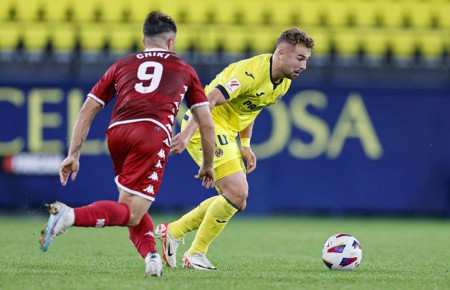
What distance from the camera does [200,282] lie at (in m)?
5.88

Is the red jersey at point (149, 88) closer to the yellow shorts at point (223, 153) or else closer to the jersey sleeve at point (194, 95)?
the jersey sleeve at point (194, 95)

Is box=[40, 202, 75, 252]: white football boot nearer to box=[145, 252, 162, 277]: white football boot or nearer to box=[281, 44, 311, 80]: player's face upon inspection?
box=[145, 252, 162, 277]: white football boot

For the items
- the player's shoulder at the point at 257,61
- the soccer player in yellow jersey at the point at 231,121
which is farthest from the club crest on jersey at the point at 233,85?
the player's shoulder at the point at 257,61

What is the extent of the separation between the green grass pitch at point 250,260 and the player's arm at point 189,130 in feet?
2.95

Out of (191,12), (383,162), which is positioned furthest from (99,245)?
(191,12)

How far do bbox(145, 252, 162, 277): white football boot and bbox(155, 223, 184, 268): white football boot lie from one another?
1303mm

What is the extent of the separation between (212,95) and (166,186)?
6920mm

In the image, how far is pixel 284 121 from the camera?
1391 centimetres

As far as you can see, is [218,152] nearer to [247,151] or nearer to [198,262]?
[247,151]

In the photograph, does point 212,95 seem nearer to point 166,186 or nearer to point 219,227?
point 219,227

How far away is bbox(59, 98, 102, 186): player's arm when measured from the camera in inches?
229

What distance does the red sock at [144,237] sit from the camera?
6.06 metres

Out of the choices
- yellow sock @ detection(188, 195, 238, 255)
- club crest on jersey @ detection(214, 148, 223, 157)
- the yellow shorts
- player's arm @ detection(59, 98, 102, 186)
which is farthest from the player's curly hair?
player's arm @ detection(59, 98, 102, 186)

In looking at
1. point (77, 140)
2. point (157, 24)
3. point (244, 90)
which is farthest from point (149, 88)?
point (244, 90)
